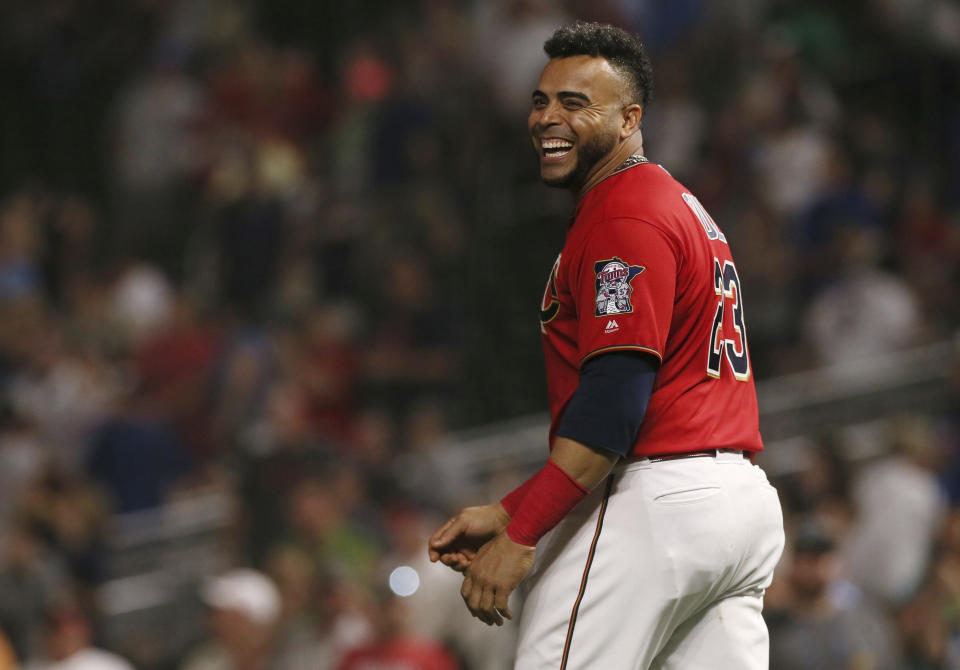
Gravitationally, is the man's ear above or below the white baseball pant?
above

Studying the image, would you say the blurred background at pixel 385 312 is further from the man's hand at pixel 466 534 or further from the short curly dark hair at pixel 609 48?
the short curly dark hair at pixel 609 48

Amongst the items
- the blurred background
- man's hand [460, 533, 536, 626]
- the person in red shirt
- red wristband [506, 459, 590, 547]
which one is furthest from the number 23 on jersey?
the person in red shirt

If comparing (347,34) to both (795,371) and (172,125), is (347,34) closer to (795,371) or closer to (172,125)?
(172,125)

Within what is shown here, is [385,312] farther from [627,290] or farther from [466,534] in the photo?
[627,290]

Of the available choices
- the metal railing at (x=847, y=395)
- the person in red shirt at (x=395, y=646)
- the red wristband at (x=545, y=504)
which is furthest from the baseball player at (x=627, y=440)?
the metal railing at (x=847, y=395)

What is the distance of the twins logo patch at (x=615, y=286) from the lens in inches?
116

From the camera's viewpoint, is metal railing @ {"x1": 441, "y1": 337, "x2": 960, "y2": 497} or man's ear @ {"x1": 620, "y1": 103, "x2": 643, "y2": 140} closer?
man's ear @ {"x1": 620, "y1": 103, "x2": 643, "y2": 140}

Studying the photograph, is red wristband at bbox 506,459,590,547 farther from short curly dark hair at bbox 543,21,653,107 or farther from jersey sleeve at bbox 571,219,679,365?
short curly dark hair at bbox 543,21,653,107

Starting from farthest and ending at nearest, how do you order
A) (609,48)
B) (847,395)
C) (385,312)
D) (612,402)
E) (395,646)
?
(385,312) → (847,395) → (395,646) → (609,48) → (612,402)

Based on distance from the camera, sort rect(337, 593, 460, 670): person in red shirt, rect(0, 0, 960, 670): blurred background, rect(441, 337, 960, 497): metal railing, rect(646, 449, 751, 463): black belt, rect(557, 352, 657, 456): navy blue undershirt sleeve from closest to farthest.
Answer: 1. rect(557, 352, 657, 456): navy blue undershirt sleeve
2. rect(646, 449, 751, 463): black belt
3. rect(337, 593, 460, 670): person in red shirt
4. rect(0, 0, 960, 670): blurred background
5. rect(441, 337, 960, 497): metal railing

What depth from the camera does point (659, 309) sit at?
2.97 m

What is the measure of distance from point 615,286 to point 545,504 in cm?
47

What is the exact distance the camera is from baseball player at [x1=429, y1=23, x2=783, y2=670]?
2971 millimetres

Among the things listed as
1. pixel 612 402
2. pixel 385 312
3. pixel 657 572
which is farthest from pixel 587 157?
pixel 385 312
